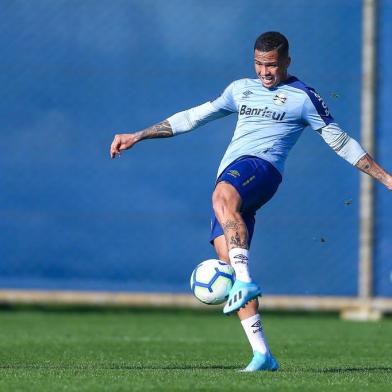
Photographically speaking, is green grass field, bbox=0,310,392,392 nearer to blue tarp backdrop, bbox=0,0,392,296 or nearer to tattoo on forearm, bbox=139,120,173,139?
blue tarp backdrop, bbox=0,0,392,296

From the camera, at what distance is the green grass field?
6.72 m

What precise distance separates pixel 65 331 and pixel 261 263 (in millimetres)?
3305

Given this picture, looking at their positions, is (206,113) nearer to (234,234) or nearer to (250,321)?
(234,234)

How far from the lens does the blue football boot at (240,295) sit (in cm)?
706

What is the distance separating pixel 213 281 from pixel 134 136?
47.6 inches

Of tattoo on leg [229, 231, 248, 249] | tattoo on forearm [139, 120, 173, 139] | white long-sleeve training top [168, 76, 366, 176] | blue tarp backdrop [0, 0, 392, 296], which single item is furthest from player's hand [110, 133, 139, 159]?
blue tarp backdrop [0, 0, 392, 296]

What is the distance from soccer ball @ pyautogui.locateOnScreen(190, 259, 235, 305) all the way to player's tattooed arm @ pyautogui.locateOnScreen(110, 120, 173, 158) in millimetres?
1012

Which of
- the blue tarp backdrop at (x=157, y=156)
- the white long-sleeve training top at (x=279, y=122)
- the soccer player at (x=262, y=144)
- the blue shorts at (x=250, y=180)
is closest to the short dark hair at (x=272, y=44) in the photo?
the soccer player at (x=262, y=144)

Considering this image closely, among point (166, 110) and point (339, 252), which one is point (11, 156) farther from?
point (339, 252)

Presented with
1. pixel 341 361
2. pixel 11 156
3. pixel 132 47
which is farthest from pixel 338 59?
pixel 341 361

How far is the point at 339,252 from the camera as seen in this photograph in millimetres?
14273

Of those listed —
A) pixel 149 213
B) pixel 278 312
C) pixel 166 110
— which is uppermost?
pixel 166 110

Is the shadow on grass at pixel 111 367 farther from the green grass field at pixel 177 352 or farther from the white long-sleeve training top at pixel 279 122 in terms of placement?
the white long-sleeve training top at pixel 279 122

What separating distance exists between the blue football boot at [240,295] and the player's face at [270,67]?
139 cm
